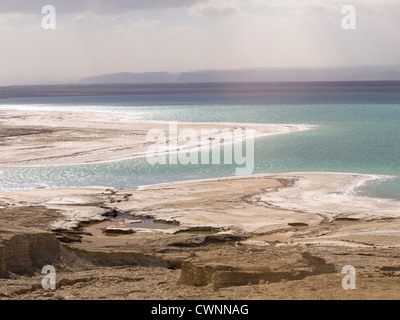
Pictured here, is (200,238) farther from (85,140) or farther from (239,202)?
(85,140)

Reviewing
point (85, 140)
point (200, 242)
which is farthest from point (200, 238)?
point (85, 140)

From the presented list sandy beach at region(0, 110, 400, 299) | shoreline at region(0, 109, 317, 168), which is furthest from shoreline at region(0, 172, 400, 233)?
shoreline at region(0, 109, 317, 168)

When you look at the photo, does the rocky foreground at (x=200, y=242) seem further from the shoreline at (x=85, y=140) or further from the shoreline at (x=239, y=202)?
the shoreline at (x=85, y=140)

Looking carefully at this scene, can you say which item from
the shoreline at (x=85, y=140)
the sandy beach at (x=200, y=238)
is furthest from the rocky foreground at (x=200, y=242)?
the shoreline at (x=85, y=140)

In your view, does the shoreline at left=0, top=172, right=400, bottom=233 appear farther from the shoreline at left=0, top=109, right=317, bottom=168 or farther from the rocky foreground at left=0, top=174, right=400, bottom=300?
the shoreline at left=0, top=109, right=317, bottom=168

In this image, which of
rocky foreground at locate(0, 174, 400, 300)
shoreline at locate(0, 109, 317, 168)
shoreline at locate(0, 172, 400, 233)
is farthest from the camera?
shoreline at locate(0, 109, 317, 168)
